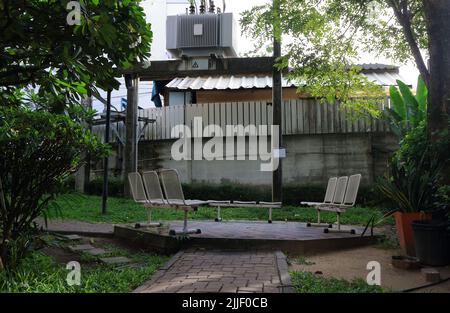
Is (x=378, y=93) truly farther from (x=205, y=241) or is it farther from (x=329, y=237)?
(x=205, y=241)

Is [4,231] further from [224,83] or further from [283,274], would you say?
[224,83]

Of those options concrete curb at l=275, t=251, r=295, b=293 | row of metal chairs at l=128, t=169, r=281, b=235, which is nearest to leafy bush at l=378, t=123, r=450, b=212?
concrete curb at l=275, t=251, r=295, b=293

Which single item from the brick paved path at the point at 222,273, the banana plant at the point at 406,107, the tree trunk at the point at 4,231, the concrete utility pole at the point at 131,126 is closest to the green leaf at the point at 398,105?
the banana plant at the point at 406,107

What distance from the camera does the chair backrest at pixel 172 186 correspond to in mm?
6910

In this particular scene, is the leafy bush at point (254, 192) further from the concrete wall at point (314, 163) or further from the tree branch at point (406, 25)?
the tree branch at point (406, 25)

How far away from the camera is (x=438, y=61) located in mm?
6043

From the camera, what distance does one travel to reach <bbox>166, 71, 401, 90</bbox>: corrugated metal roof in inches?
560

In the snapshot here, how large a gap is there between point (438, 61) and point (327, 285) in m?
3.67

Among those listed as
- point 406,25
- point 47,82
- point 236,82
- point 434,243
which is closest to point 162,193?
point 47,82

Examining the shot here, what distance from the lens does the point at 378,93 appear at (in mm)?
10570
